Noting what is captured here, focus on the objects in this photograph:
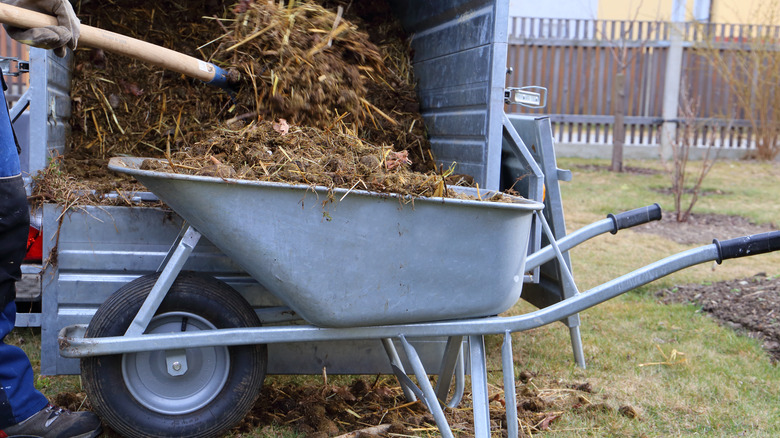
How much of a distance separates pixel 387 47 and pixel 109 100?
56.8 inches

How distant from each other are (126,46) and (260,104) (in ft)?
1.98

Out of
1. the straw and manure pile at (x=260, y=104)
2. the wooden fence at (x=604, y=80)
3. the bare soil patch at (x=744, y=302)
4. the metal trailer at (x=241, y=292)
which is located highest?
the wooden fence at (x=604, y=80)

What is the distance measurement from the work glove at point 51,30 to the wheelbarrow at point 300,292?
0.41 metres

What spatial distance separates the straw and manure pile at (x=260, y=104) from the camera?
2287mm

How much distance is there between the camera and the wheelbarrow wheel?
232cm

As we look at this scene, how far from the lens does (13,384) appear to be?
2289mm

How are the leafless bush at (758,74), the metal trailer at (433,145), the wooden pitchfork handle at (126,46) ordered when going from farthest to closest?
the leafless bush at (758,74) < the metal trailer at (433,145) < the wooden pitchfork handle at (126,46)

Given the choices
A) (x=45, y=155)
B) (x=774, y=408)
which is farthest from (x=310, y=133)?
(x=774, y=408)

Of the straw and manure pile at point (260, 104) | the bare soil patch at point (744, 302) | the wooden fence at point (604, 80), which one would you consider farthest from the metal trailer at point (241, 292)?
the wooden fence at point (604, 80)

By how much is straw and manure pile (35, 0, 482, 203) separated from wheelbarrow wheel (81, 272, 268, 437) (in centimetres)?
46

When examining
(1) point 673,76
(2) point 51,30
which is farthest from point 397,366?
(1) point 673,76

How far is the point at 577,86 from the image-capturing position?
11.6 meters

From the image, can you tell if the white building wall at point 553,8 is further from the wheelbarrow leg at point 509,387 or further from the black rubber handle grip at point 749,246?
the wheelbarrow leg at point 509,387

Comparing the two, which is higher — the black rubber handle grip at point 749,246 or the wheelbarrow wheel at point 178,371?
the black rubber handle grip at point 749,246
